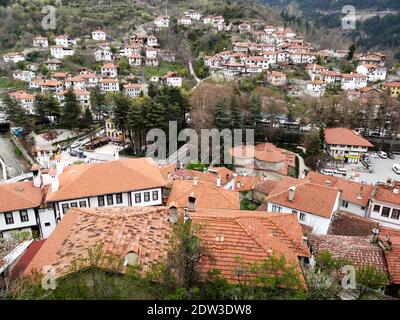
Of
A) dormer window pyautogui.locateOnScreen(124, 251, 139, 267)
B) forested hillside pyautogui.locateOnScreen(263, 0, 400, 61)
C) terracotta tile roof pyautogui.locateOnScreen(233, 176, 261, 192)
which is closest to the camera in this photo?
dormer window pyautogui.locateOnScreen(124, 251, 139, 267)

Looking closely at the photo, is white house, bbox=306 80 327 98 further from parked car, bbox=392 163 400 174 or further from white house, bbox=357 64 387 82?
parked car, bbox=392 163 400 174

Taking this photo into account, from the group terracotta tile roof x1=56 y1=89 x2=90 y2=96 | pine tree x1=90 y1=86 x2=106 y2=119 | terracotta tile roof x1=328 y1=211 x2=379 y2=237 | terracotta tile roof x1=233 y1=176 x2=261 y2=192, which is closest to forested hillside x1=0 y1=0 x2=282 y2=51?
terracotta tile roof x1=56 y1=89 x2=90 y2=96

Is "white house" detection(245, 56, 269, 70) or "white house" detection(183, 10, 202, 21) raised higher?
"white house" detection(183, 10, 202, 21)

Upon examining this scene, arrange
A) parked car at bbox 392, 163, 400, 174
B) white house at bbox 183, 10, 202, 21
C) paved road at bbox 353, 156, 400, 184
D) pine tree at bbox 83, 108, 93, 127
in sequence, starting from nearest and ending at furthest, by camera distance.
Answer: paved road at bbox 353, 156, 400, 184, parked car at bbox 392, 163, 400, 174, pine tree at bbox 83, 108, 93, 127, white house at bbox 183, 10, 202, 21

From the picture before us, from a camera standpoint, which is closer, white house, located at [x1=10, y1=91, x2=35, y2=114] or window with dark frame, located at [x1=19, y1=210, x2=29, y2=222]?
window with dark frame, located at [x1=19, y1=210, x2=29, y2=222]

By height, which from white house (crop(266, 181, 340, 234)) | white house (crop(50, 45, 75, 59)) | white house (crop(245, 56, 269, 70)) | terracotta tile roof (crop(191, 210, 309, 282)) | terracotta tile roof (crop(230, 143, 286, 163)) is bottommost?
terracotta tile roof (crop(230, 143, 286, 163))

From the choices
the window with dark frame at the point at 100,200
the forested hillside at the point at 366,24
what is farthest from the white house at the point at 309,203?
the forested hillside at the point at 366,24

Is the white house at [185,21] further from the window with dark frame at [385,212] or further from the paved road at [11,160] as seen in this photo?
the window with dark frame at [385,212]
